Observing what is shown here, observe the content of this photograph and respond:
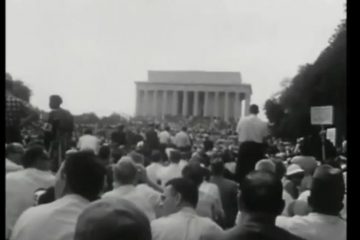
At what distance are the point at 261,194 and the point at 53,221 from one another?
4.75ft

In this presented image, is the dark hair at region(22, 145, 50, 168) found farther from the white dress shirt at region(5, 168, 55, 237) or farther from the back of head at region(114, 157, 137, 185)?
the back of head at region(114, 157, 137, 185)

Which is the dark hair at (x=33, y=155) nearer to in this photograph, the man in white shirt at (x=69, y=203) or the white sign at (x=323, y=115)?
the man in white shirt at (x=69, y=203)

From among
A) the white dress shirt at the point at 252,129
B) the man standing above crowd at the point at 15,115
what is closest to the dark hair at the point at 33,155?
the man standing above crowd at the point at 15,115

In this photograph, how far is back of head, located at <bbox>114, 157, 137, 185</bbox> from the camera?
7.35 m

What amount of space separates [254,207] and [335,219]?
150cm

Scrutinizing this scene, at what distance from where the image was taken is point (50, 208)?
5023mm

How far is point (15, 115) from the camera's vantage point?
32.5 feet

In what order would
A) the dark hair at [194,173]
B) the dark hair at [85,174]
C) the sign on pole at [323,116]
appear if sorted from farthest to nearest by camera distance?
the sign on pole at [323,116] → the dark hair at [194,173] → the dark hair at [85,174]

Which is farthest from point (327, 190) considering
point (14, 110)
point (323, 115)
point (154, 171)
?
point (323, 115)

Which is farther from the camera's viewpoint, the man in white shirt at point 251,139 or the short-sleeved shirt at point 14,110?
the man in white shirt at point 251,139

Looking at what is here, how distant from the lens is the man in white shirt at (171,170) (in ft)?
41.3

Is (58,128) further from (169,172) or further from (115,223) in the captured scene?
(115,223)

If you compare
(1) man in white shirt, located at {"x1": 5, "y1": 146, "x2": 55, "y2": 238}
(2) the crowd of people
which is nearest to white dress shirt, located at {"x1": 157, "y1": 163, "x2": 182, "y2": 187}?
(2) the crowd of people
